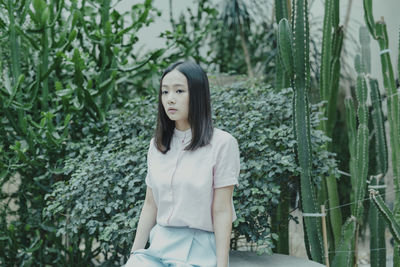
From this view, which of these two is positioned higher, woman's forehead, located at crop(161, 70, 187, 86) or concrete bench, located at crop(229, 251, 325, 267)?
woman's forehead, located at crop(161, 70, 187, 86)

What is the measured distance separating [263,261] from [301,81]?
0.89 m

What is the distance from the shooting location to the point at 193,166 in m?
1.59

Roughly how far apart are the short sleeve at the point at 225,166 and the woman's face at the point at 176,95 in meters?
0.19

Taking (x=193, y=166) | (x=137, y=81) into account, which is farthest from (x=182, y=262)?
(x=137, y=81)

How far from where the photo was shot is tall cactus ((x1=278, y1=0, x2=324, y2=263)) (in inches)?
86.7

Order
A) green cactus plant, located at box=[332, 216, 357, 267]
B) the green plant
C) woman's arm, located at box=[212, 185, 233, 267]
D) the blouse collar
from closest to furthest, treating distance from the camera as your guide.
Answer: woman's arm, located at box=[212, 185, 233, 267]
the blouse collar
green cactus plant, located at box=[332, 216, 357, 267]
the green plant

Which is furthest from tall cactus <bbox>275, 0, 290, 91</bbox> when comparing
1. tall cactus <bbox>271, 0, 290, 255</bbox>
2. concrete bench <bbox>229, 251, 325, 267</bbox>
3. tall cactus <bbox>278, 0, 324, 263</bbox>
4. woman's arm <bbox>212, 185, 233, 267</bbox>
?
woman's arm <bbox>212, 185, 233, 267</bbox>

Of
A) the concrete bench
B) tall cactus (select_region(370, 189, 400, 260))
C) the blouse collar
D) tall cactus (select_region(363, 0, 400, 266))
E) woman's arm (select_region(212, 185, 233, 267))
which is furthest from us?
tall cactus (select_region(363, 0, 400, 266))

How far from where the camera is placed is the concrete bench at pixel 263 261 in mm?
2006

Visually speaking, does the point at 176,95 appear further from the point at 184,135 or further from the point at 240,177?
the point at 240,177

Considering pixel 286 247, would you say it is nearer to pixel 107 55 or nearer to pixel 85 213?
pixel 85 213

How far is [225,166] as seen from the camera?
1564 millimetres

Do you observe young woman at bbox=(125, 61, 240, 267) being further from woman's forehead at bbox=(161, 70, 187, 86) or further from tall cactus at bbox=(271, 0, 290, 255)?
tall cactus at bbox=(271, 0, 290, 255)

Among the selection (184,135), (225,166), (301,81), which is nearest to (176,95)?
(184,135)
